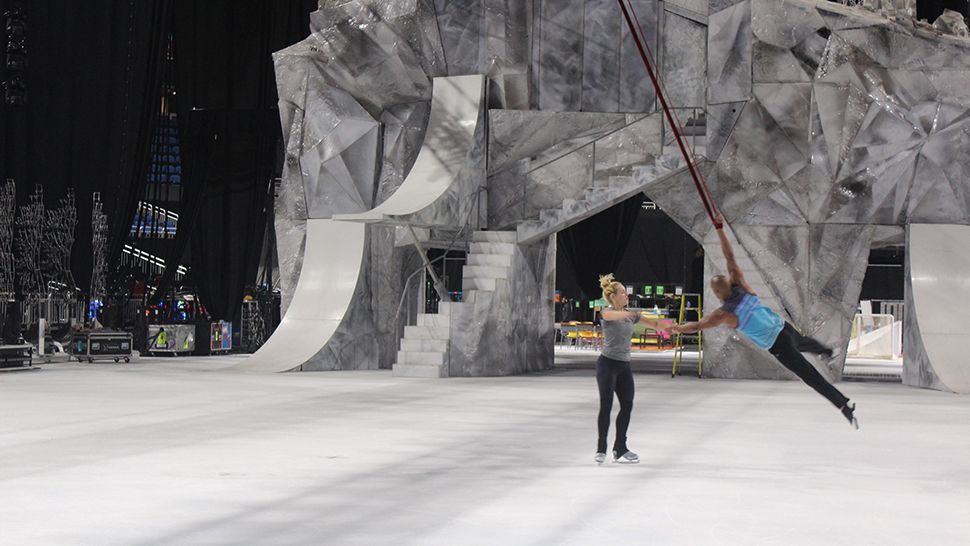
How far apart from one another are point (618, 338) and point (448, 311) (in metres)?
11.5

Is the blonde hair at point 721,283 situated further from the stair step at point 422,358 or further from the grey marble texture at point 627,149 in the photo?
the grey marble texture at point 627,149

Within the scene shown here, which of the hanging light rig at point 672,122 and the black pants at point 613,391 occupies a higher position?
the hanging light rig at point 672,122

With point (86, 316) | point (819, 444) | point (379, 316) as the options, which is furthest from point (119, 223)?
point (819, 444)

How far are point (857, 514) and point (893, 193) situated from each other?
14342 mm

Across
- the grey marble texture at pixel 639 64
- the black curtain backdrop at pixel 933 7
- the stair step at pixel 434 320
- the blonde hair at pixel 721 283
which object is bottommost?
the stair step at pixel 434 320

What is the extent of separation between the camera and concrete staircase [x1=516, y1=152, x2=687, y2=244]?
67.1ft

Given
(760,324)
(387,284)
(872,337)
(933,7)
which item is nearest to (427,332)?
(387,284)

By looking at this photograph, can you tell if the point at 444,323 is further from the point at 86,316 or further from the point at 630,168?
the point at 86,316

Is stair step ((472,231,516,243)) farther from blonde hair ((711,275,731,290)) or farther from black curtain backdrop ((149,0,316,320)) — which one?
blonde hair ((711,275,731,290))

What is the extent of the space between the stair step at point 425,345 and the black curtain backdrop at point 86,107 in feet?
36.6

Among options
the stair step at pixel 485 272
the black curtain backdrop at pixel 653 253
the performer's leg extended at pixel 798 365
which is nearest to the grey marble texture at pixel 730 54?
the stair step at pixel 485 272

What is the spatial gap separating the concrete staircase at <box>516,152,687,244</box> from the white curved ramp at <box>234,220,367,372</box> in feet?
9.63

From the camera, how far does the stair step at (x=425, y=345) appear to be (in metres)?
20.3

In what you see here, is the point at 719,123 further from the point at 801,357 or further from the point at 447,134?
the point at 801,357
